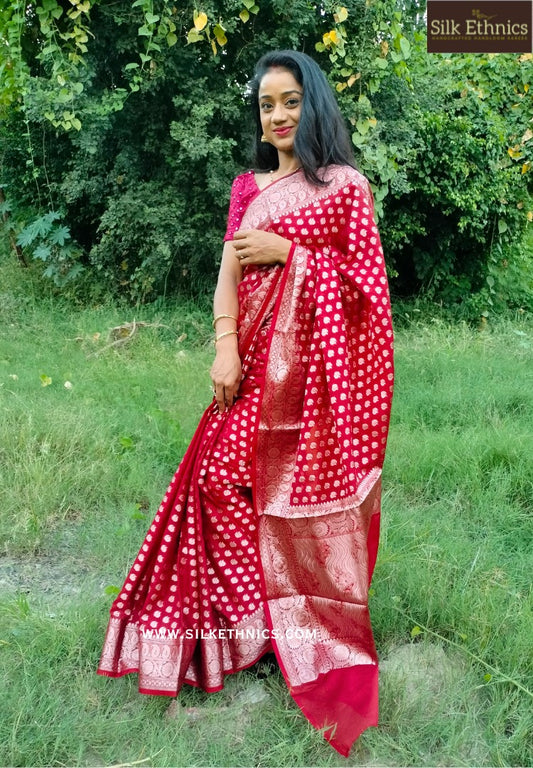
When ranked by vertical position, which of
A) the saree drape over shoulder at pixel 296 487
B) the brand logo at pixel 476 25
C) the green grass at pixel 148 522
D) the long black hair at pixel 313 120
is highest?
the brand logo at pixel 476 25

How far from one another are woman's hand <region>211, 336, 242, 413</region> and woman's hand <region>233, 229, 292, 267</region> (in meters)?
0.23

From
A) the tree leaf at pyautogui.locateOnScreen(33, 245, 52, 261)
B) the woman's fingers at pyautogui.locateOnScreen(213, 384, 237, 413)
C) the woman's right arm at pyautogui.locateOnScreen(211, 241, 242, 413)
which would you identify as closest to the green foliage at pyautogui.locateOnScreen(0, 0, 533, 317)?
the tree leaf at pyautogui.locateOnScreen(33, 245, 52, 261)

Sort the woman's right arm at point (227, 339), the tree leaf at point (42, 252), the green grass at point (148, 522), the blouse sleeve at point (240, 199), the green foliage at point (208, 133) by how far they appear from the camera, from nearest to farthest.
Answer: the green grass at point (148, 522), the woman's right arm at point (227, 339), the blouse sleeve at point (240, 199), the green foliage at point (208, 133), the tree leaf at point (42, 252)

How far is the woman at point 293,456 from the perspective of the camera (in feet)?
6.36

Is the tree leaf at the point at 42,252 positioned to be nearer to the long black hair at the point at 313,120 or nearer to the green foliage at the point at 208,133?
the green foliage at the point at 208,133

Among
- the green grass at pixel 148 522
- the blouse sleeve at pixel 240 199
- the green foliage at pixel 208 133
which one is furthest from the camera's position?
the green foliage at pixel 208 133

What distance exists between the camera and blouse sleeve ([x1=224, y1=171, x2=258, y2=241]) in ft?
6.90

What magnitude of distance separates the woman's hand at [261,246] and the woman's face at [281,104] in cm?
26

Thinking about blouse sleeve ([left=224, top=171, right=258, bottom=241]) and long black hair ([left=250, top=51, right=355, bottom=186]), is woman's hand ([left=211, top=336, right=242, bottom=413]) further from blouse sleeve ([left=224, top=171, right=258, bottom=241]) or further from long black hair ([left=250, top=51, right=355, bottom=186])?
long black hair ([left=250, top=51, right=355, bottom=186])

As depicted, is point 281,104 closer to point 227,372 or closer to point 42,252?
point 227,372

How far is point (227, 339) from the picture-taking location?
2029mm

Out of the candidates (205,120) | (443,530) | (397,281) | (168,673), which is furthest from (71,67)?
(168,673)

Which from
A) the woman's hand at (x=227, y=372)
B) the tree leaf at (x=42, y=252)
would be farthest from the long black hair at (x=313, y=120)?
the tree leaf at (x=42, y=252)

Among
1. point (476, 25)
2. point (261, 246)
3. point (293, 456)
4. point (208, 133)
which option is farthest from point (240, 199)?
point (476, 25)
